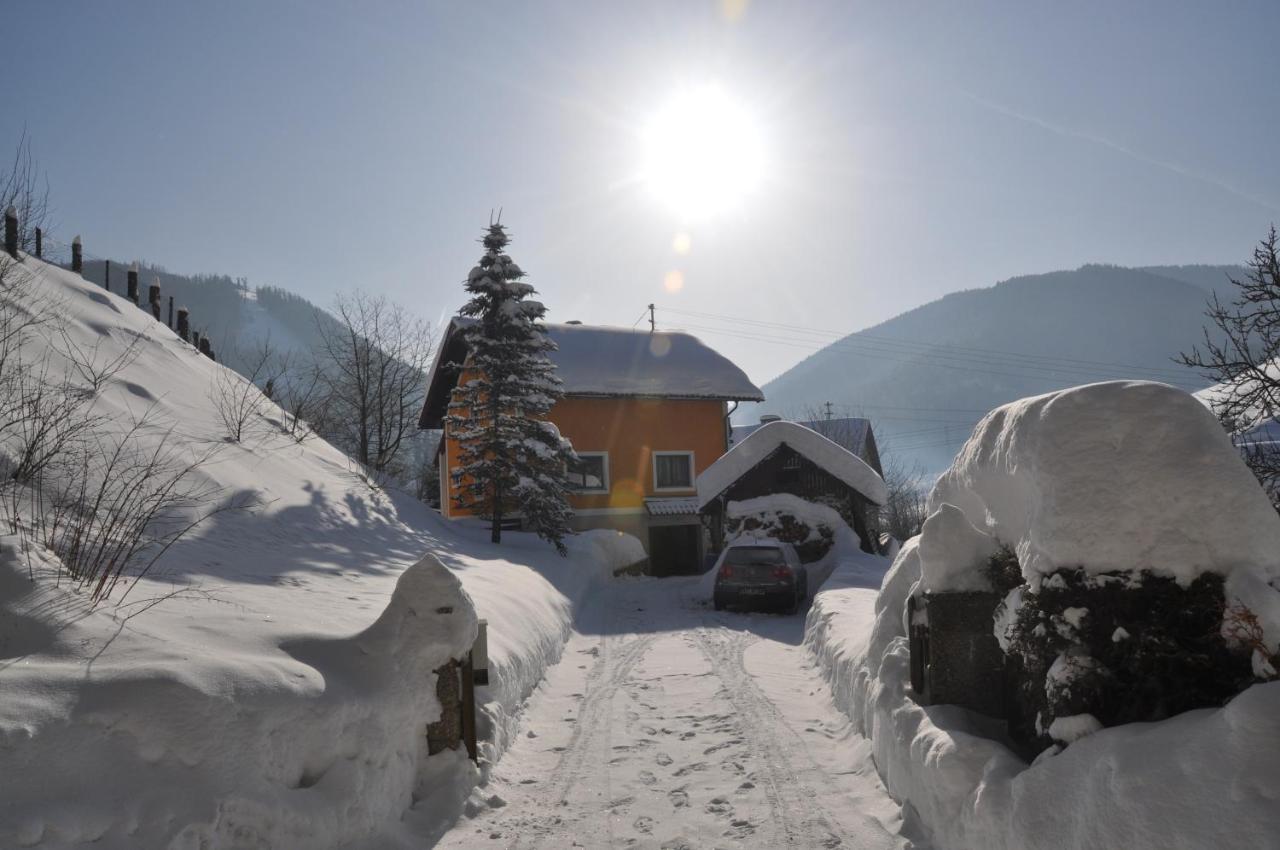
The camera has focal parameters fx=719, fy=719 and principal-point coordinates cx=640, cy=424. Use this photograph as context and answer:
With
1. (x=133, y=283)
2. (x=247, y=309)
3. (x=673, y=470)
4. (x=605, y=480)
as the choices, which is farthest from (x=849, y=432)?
(x=247, y=309)

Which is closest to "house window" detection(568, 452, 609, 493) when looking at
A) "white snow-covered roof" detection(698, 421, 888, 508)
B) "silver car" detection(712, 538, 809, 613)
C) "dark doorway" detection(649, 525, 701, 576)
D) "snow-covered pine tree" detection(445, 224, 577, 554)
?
"dark doorway" detection(649, 525, 701, 576)

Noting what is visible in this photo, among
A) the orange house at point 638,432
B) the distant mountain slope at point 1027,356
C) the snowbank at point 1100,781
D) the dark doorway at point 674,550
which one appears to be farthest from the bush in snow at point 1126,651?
the distant mountain slope at point 1027,356

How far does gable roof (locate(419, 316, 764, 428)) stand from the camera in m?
26.1

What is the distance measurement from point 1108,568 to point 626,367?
80.1 ft

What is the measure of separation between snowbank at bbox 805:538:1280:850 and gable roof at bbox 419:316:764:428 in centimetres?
2127

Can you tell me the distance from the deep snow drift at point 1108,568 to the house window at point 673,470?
68.5 ft

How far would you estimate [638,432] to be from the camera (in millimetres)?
26344

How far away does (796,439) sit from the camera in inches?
792

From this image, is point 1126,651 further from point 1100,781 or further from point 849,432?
point 849,432

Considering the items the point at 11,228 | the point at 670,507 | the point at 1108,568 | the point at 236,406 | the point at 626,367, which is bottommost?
the point at 1108,568

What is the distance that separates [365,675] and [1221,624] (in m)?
4.79

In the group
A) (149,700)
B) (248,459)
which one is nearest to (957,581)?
(149,700)

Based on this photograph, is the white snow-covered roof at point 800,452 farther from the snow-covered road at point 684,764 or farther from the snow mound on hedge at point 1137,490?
the snow mound on hedge at point 1137,490

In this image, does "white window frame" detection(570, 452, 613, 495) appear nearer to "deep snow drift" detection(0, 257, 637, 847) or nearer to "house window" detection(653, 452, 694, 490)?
"house window" detection(653, 452, 694, 490)
